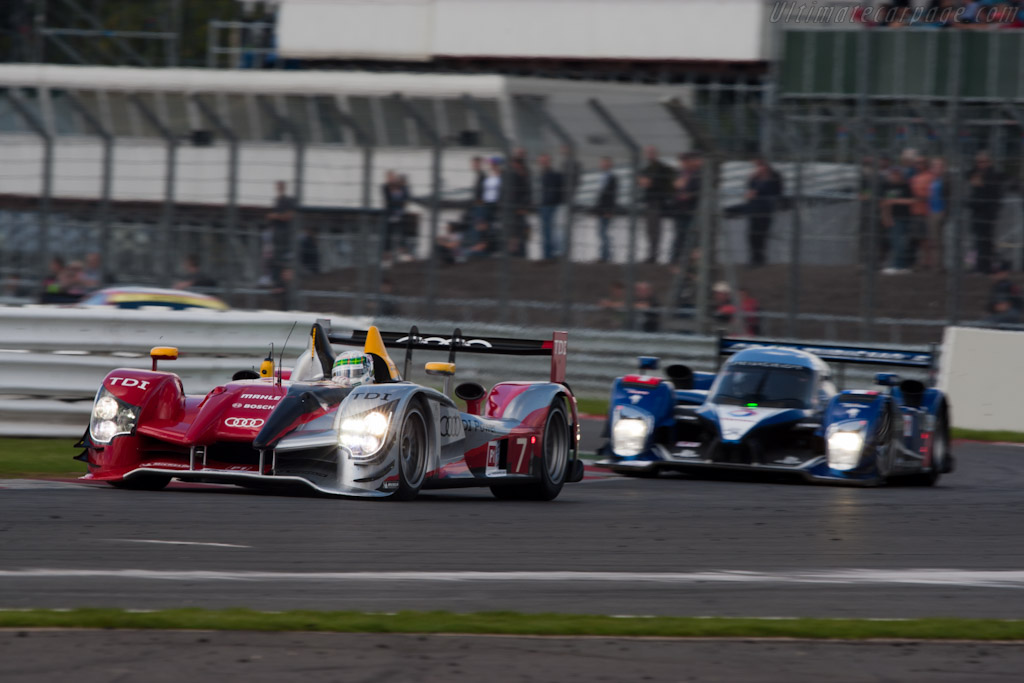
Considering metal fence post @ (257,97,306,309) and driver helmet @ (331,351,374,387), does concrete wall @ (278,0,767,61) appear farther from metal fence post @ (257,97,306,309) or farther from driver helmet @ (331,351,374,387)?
driver helmet @ (331,351,374,387)

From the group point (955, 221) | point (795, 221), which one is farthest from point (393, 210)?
point (955, 221)

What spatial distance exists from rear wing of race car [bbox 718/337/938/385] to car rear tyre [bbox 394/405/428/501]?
4.68m

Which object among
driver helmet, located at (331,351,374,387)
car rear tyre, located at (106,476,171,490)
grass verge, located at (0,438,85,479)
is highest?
driver helmet, located at (331,351,374,387)

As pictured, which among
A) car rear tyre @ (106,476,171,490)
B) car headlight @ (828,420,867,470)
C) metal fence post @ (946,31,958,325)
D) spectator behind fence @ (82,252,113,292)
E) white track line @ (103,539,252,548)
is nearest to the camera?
white track line @ (103,539,252,548)

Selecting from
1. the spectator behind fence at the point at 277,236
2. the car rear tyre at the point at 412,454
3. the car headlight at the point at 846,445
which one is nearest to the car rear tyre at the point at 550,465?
the car rear tyre at the point at 412,454

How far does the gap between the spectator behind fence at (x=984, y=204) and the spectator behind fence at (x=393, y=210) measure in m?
6.13

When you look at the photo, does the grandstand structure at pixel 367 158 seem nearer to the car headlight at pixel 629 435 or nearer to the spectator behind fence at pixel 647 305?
the spectator behind fence at pixel 647 305

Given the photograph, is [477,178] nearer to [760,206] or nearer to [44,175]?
[760,206]

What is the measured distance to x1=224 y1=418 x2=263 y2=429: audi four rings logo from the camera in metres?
8.38

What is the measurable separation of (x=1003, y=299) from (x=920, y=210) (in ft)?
4.03

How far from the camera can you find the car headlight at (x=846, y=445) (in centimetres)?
1123

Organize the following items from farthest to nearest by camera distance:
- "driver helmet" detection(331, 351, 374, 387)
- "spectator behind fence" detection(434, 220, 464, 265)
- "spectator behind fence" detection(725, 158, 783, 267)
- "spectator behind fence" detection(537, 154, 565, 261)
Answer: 1. "spectator behind fence" detection(434, 220, 464, 265)
2. "spectator behind fence" detection(537, 154, 565, 261)
3. "spectator behind fence" detection(725, 158, 783, 267)
4. "driver helmet" detection(331, 351, 374, 387)

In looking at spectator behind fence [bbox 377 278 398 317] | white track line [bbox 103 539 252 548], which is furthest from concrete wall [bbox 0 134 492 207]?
white track line [bbox 103 539 252 548]

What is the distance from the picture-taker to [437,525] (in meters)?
7.63
